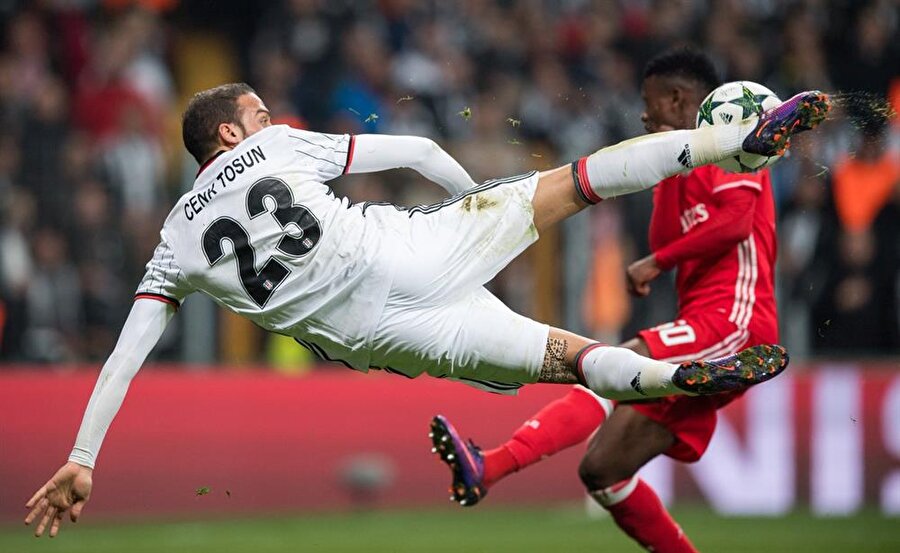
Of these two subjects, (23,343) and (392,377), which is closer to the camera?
(23,343)

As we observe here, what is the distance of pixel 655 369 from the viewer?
19.8 feet

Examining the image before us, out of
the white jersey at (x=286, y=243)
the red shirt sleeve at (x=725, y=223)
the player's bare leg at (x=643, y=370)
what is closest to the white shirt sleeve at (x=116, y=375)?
the white jersey at (x=286, y=243)

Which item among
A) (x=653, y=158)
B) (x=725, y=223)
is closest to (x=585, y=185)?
(x=653, y=158)

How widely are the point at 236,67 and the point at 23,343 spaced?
4.35 meters

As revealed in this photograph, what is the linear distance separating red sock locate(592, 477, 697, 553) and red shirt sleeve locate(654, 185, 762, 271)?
1.25 m

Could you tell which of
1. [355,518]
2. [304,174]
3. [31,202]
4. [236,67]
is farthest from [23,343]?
[304,174]

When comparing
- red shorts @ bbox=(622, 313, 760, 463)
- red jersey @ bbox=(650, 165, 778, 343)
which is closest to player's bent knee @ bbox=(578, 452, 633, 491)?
red shorts @ bbox=(622, 313, 760, 463)

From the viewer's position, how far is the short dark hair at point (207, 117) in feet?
20.9

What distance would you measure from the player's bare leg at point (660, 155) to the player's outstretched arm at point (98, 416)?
1804 mm

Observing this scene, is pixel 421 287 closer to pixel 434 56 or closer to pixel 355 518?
pixel 355 518

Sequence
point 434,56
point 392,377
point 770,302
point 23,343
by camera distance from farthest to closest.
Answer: point 434,56
point 392,377
point 23,343
point 770,302

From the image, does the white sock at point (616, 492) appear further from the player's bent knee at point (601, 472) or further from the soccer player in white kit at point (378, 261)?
the soccer player in white kit at point (378, 261)

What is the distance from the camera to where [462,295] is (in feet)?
20.2

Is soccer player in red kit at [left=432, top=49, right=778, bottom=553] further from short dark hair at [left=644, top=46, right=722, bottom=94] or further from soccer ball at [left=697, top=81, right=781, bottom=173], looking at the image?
soccer ball at [left=697, top=81, right=781, bottom=173]
